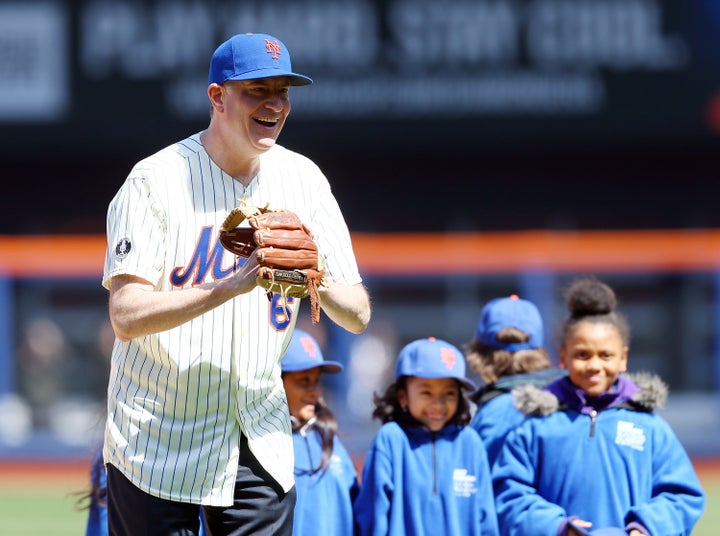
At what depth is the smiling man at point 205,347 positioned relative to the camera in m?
2.78

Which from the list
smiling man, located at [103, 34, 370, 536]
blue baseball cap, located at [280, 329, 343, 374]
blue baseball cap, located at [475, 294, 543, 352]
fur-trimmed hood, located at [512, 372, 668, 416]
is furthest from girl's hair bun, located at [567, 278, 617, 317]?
smiling man, located at [103, 34, 370, 536]

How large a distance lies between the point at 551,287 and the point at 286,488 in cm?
810

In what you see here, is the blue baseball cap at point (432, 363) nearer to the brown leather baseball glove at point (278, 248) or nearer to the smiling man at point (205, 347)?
the smiling man at point (205, 347)

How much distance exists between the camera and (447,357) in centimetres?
417

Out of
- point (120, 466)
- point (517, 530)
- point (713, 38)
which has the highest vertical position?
point (713, 38)

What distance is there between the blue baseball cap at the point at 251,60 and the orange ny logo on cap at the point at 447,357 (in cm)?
152

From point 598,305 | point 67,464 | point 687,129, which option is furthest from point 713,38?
point 598,305

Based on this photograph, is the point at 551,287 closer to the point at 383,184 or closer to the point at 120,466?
the point at 383,184

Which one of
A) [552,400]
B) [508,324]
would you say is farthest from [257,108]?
[508,324]

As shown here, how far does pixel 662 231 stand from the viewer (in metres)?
13.0

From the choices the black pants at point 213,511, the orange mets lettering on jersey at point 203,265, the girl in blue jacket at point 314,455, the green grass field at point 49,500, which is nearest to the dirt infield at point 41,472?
the green grass field at point 49,500

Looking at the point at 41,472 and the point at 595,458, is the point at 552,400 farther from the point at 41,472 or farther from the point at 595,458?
the point at 41,472

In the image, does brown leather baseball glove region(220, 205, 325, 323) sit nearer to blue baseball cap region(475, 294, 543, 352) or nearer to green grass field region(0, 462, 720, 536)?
blue baseball cap region(475, 294, 543, 352)

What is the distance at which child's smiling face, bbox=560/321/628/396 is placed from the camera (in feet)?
12.5
